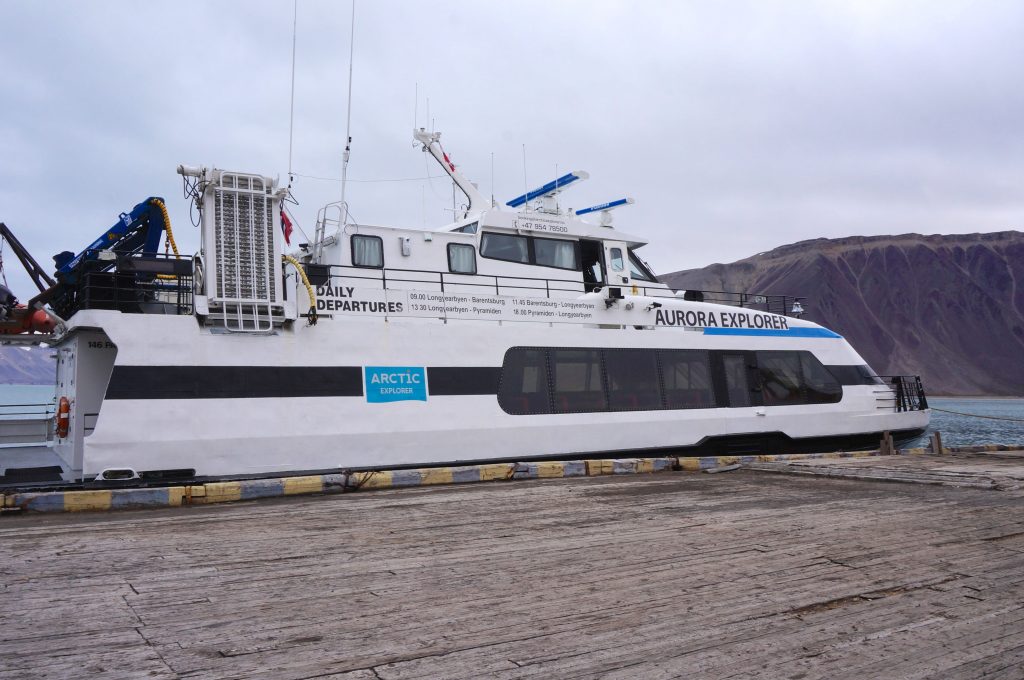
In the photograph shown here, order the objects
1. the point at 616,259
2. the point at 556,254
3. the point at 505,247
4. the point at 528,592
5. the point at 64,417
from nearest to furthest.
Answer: the point at 528,592 → the point at 64,417 → the point at 505,247 → the point at 556,254 → the point at 616,259

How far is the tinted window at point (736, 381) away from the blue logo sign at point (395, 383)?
5.92 m

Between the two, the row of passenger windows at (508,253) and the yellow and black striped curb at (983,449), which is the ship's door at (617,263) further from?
the yellow and black striped curb at (983,449)

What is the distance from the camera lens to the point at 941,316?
174125mm

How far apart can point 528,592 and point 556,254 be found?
1078cm

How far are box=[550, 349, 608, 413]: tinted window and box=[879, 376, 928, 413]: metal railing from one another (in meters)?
6.54

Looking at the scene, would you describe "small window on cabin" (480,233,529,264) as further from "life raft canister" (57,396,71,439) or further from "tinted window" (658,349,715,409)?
"life raft canister" (57,396,71,439)

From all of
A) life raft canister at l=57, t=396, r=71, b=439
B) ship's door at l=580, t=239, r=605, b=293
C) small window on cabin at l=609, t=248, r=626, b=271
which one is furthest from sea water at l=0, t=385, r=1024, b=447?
ship's door at l=580, t=239, r=605, b=293

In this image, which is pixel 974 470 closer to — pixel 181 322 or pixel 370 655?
pixel 370 655

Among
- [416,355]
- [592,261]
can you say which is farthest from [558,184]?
[416,355]

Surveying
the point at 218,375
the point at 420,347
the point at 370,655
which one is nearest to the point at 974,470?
the point at 420,347

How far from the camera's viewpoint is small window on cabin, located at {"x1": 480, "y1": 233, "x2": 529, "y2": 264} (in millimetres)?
13641

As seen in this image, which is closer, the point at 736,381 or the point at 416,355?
the point at 416,355

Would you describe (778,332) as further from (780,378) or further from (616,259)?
(616,259)

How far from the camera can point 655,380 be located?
13.1 m
